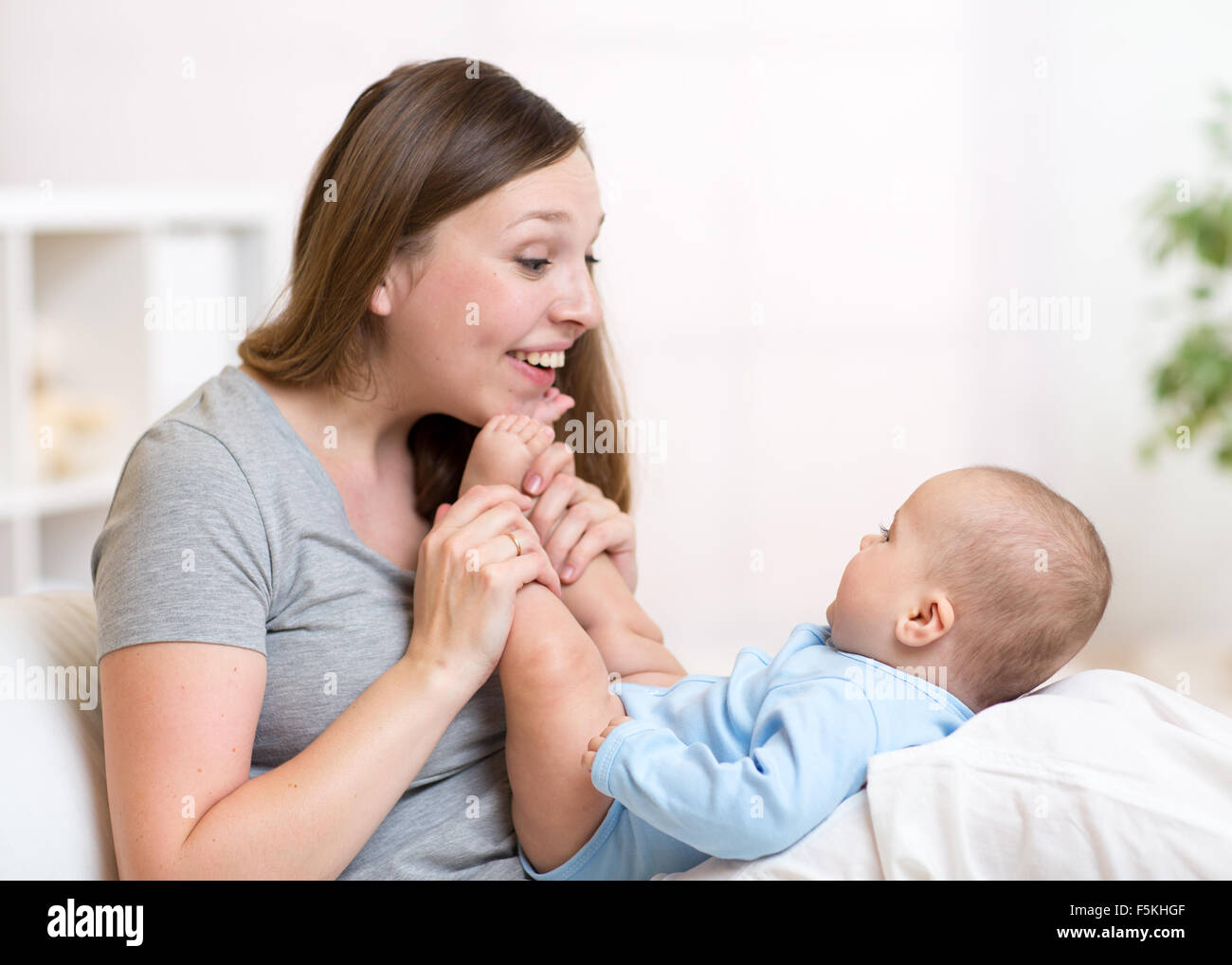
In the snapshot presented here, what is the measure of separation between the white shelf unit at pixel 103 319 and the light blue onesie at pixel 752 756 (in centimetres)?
239

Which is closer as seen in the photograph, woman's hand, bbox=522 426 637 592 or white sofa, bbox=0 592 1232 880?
white sofa, bbox=0 592 1232 880

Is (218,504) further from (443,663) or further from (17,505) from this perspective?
(17,505)

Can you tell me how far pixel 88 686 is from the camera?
1.17 metres

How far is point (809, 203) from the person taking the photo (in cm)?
365

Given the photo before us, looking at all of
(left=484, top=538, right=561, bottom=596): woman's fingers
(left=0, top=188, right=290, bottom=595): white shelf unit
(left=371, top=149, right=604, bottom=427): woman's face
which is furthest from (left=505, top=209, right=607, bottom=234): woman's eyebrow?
(left=0, top=188, right=290, bottom=595): white shelf unit

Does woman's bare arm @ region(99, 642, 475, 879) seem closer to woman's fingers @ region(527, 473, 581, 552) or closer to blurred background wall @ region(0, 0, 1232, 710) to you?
woman's fingers @ region(527, 473, 581, 552)

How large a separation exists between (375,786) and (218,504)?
0.96 ft

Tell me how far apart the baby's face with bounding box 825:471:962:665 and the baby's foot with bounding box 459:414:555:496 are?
0.37 meters

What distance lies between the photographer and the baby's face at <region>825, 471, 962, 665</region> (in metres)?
1.04

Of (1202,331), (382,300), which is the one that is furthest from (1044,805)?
(1202,331)

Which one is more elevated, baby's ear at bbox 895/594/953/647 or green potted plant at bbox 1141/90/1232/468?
green potted plant at bbox 1141/90/1232/468

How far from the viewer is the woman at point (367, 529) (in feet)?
3.10

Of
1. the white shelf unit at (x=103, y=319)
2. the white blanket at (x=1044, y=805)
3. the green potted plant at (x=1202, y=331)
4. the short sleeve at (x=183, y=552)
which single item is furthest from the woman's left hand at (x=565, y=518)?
the green potted plant at (x=1202, y=331)

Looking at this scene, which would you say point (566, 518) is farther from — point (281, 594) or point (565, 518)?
point (281, 594)
